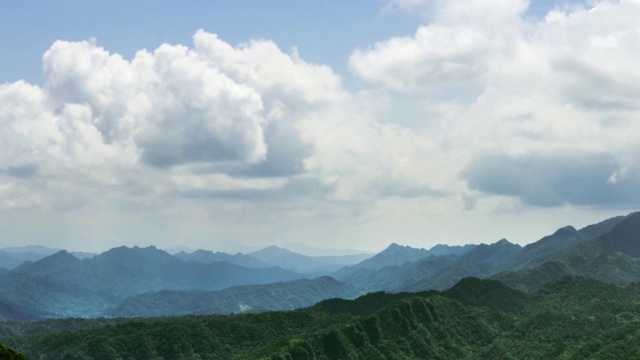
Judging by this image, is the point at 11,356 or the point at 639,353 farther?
the point at 639,353

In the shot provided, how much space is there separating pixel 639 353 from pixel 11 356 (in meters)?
180

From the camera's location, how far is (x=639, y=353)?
196m

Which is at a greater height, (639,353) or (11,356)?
(11,356)

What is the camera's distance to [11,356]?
106562 mm
